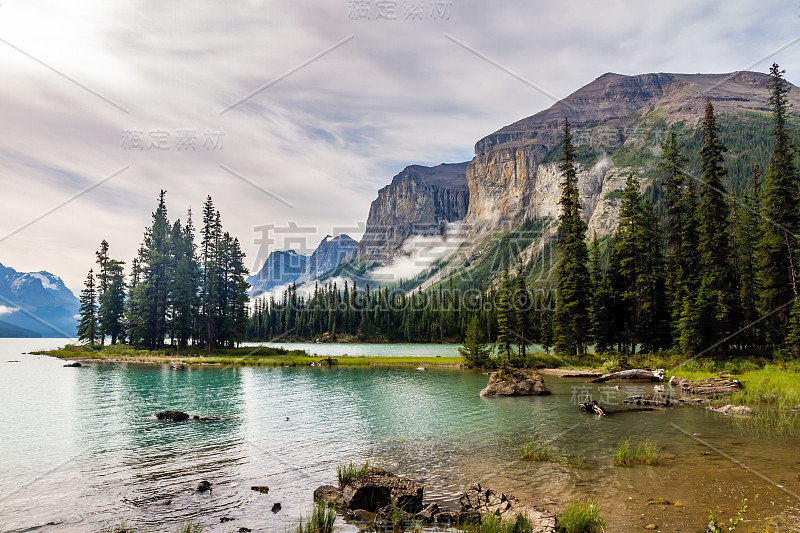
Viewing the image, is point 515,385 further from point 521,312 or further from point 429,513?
point 429,513

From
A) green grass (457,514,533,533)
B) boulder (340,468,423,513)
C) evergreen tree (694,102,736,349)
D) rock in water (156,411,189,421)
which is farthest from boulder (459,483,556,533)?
evergreen tree (694,102,736,349)

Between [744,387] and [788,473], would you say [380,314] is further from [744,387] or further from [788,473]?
[788,473]

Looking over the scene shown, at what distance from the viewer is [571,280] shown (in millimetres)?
57500

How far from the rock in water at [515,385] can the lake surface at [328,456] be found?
6.14 ft

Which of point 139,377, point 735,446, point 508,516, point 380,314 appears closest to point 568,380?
point 735,446

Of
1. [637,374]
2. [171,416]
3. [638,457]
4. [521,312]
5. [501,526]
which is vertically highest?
[521,312]

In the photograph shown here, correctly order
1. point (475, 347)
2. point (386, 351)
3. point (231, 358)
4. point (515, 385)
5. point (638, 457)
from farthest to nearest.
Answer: point (386, 351) → point (231, 358) → point (475, 347) → point (515, 385) → point (638, 457)

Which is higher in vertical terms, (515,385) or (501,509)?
(501,509)

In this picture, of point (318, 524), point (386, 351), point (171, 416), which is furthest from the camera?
point (386, 351)

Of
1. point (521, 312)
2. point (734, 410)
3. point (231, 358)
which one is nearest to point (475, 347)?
point (521, 312)

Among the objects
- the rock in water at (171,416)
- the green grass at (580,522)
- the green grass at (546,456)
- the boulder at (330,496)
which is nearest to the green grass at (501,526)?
the green grass at (580,522)

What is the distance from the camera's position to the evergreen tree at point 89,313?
8525 centimetres

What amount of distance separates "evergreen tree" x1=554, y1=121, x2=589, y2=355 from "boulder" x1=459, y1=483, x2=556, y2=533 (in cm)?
4859

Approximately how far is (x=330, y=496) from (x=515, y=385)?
27.0 metres
